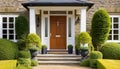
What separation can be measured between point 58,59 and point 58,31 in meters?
3.12

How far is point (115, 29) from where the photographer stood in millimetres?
19797

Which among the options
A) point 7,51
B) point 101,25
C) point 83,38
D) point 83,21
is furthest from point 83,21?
point 7,51

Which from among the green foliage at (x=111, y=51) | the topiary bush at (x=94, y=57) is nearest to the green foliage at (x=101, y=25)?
the green foliage at (x=111, y=51)

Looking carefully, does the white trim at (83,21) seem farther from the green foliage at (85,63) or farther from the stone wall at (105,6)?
the stone wall at (105,6)

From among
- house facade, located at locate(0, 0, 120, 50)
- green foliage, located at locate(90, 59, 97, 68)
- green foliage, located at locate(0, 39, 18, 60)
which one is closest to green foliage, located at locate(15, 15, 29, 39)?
house facade, located at locate(0, 0, 120, 50)

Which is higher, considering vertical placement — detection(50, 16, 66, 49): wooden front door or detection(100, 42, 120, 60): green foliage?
detection(50, 16, 66, 49): wooden front door

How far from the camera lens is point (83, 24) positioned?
55.9ft

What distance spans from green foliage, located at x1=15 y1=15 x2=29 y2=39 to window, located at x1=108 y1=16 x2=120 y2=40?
5.89m

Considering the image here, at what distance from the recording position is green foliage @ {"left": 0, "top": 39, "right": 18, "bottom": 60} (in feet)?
52.9

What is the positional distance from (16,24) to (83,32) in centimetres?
450

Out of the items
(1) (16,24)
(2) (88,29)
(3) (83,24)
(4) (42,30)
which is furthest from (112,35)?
(1) (16,24)

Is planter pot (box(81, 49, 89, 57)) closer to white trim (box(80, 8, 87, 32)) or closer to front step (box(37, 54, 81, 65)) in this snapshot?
front step (box(37, 54, 81, 65))

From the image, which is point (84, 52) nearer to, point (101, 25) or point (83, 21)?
point (83, 21)

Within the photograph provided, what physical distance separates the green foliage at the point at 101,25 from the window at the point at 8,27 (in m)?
5.52
